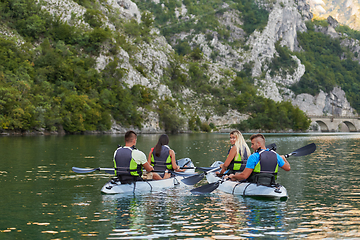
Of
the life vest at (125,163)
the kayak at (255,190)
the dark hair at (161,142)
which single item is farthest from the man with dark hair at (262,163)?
the life vest at (125,163)

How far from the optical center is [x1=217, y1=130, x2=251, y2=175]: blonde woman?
13.4 metres

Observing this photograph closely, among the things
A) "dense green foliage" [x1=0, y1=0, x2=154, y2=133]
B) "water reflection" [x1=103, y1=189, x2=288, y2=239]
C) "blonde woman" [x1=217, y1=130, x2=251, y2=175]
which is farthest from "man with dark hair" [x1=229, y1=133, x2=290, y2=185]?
"dense green foliage" [x1=0, y1=0, x2=154, y2=133]

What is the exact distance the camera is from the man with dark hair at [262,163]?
11859mm

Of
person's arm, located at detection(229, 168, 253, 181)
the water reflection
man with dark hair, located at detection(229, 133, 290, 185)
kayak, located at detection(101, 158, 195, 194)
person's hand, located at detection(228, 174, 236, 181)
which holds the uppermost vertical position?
man with dark hair, located at detection(229, 133, 290, 185)

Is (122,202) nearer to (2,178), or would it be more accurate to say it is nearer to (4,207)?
(4,207)

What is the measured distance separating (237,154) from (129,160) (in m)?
4.10

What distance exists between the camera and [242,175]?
12609 mm

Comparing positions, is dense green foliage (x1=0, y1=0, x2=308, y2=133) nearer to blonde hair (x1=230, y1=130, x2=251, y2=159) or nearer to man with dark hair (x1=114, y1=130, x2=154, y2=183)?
man with dark hair (x1=114, y1=130, x2=154, y2=183)

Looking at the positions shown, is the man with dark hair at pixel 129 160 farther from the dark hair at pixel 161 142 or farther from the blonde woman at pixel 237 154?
the blonde woman at pixel 237 154

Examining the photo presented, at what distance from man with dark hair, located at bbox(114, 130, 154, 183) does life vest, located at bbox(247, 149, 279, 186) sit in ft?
12.6

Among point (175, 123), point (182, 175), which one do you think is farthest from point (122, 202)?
point (175, 123)

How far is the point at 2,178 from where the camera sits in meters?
16.0

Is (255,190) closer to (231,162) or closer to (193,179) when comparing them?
(231,162)

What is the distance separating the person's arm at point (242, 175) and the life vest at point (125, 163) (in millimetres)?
3500
